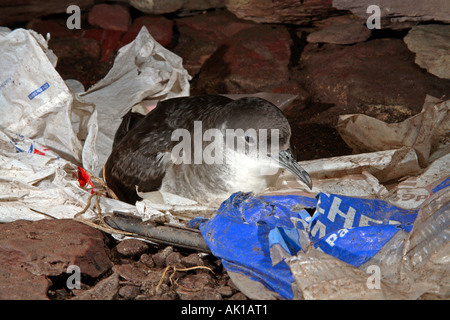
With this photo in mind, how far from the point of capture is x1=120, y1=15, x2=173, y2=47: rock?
477cm

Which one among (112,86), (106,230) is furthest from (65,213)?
(112,86)

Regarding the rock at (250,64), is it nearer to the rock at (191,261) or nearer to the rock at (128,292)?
the rock at (191,261)

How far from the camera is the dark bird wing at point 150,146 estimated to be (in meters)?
3.01

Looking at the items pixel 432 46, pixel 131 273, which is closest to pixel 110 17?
pixel 432 46

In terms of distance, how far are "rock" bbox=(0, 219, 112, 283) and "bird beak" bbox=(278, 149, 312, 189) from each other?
3.15ft

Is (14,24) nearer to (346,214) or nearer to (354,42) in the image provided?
(354,42)

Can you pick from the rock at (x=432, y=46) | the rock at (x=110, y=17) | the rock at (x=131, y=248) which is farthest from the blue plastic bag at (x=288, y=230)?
the rock at (x=110, y=17)

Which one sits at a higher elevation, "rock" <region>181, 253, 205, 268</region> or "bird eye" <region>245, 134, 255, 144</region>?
"bird eye" <region>245, 134, 255, 144</region>

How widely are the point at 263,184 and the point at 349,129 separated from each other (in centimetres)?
97

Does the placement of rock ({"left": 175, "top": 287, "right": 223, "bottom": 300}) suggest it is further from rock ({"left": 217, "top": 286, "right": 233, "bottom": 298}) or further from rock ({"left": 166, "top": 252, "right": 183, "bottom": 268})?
rock ({"left": 166, "top": 252, "right": 183, "bottom": 268})

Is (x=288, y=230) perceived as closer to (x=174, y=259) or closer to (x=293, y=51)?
(x=174, y=259)

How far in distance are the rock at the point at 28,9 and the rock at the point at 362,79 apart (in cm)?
223

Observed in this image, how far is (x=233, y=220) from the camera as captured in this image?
8.19 feet

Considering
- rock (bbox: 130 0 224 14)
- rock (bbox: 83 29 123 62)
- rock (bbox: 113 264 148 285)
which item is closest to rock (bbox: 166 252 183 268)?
rock (bbox: 113 264 148 285)
